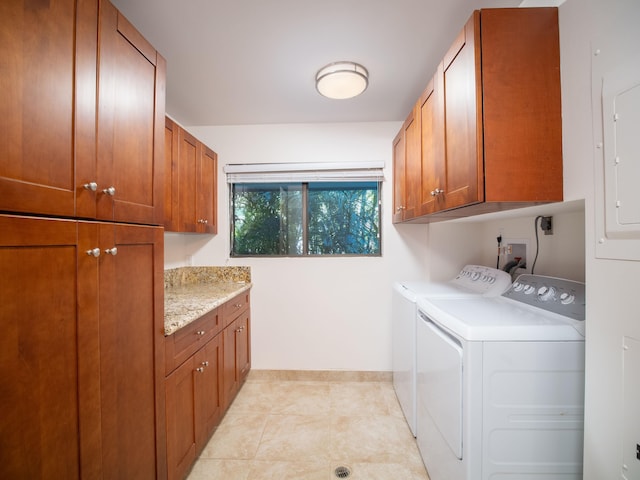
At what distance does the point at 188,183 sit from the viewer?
204 centimetres

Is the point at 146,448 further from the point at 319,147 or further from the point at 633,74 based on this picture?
the point at 319,147

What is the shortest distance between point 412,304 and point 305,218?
4.30 ft

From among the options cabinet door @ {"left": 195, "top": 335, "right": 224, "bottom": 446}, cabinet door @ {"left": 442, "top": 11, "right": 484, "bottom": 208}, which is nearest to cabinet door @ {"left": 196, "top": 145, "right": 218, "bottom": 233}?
cabinet door @ {"left": 195, "top": 335, "right": 224, "bottom": 446}

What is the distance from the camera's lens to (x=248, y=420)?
1.96 m

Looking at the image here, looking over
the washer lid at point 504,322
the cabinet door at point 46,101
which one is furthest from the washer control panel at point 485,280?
the cabinet door at point 46,101

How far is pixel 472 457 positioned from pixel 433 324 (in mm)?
565

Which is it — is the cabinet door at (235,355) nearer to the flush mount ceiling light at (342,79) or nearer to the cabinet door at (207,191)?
the cabinet door at (207,191)

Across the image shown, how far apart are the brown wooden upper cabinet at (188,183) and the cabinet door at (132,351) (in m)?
0.76

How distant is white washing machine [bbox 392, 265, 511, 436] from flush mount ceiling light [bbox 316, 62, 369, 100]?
1.48 metres

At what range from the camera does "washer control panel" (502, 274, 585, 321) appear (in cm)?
119

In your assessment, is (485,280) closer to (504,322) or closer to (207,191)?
(504,322)

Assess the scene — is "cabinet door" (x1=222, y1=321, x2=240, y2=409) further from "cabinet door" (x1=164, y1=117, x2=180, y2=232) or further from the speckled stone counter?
"cabinet door" (x1=164, y1=117, x2=180, y2=232)

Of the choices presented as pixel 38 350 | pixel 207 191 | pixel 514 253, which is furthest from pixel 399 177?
pixel 38 350

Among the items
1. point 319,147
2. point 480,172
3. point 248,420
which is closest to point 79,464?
point 248,420
